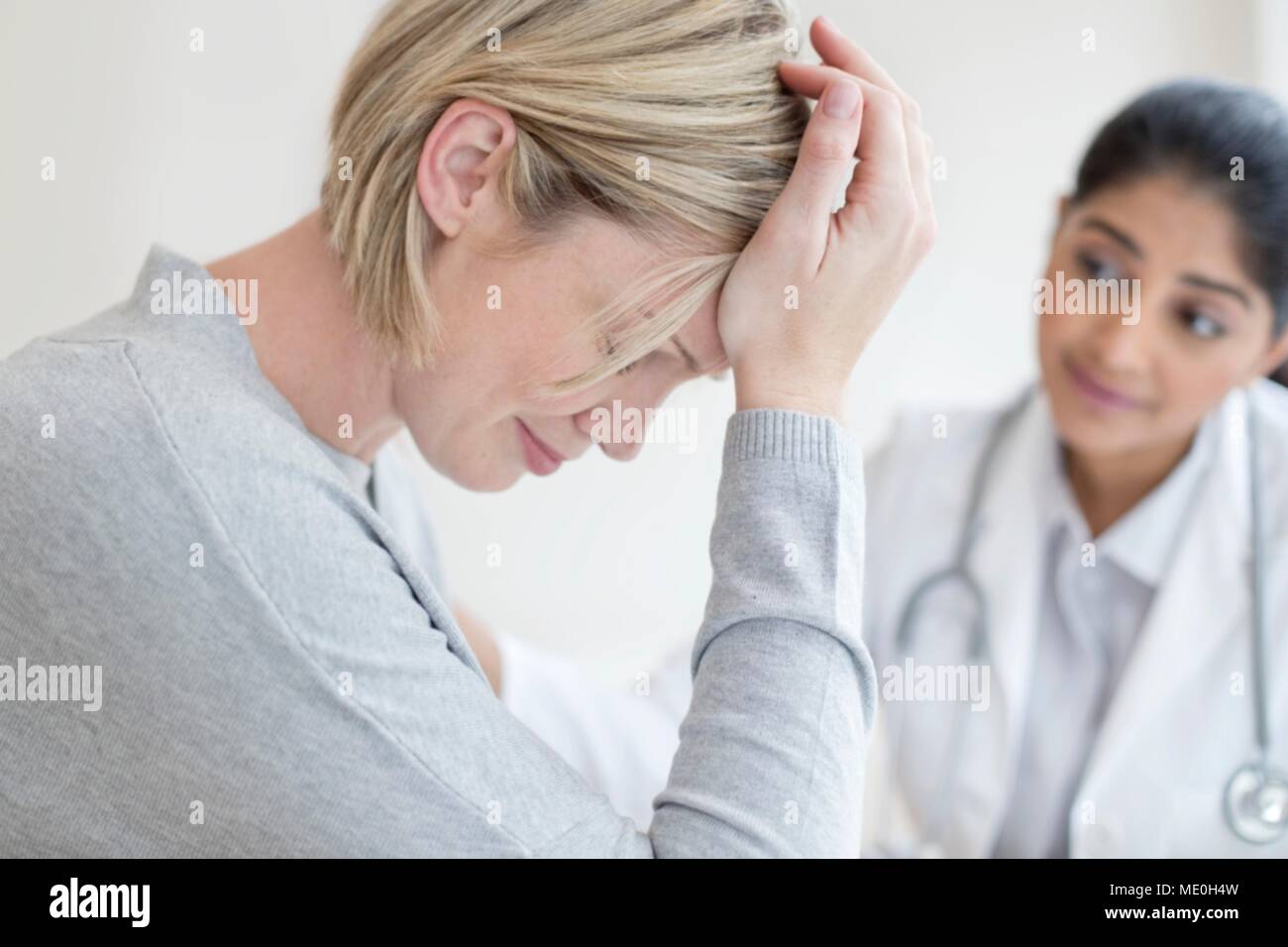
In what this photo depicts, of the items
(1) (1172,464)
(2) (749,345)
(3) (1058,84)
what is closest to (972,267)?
(3) (1058,84)

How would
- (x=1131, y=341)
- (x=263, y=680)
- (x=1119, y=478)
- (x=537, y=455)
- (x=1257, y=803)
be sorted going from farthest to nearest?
(x=1119, y=478)
(x=1131, y=341)
(x=1257, y=803)
(x=537, y=455)
(x=263, y=680)

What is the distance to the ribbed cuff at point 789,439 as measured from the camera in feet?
1.94

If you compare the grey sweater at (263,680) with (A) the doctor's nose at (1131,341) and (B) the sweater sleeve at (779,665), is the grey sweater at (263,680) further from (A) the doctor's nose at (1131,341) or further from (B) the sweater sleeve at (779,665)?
(A) the doctor's nose at (1131,341)

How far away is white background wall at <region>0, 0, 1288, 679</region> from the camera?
1245 millimetres

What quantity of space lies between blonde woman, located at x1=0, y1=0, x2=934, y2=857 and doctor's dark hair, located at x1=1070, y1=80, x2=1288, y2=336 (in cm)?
50

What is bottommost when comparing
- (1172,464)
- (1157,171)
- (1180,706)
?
(1180,706)

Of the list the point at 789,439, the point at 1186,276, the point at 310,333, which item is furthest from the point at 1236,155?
the point at 310,333

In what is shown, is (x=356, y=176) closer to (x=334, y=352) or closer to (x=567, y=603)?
(x=334, y=352)

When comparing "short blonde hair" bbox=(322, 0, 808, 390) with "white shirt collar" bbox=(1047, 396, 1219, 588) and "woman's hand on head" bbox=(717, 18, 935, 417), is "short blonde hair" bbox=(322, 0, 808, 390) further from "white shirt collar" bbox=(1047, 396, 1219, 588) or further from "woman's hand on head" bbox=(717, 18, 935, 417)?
"white shirt collar" bbox=(1047, 396, 1219, 588)

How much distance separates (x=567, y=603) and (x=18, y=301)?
724 millimetres

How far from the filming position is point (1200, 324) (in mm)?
1048

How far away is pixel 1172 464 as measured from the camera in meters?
1.15

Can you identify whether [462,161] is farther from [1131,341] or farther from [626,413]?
[1131,341]

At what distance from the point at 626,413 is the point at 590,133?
0.17 meters
